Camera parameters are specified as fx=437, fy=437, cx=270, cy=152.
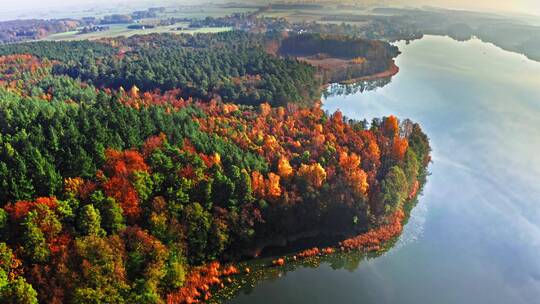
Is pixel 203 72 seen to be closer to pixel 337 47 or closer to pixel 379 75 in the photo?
pixel 379 75

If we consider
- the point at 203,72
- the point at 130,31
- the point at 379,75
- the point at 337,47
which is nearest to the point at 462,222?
the point at 203,72

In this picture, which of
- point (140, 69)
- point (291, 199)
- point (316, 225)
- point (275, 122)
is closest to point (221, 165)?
point (291, 199)

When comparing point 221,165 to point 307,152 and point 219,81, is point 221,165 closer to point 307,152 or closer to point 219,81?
point 307,152

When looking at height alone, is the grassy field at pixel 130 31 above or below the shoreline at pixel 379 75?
above

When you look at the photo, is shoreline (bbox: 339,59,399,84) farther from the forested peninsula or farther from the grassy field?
the grassy field

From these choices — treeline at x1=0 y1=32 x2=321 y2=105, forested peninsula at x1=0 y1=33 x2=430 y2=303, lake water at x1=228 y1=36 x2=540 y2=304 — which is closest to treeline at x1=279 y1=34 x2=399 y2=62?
treeline at x1=0 y1=32 x2=321 y2=105

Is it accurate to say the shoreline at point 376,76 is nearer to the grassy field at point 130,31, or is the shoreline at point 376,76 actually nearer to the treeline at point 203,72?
the treeline at point 203,72

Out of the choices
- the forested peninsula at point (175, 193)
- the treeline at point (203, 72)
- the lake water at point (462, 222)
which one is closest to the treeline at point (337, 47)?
the treeline at point (203, 72)
